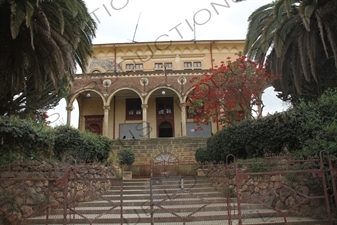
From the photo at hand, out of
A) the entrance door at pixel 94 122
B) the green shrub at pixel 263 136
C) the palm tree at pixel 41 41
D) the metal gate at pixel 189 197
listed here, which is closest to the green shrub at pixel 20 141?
the palm tree at pixel 41 41

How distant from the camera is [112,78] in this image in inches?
1013

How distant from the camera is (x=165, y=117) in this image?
28391 millimetres

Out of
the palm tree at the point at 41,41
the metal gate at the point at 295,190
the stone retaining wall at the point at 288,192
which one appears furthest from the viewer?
the palm tree at the point at 41,41

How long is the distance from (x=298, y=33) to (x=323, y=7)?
4.94ft

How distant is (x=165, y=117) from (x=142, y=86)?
4.52 m

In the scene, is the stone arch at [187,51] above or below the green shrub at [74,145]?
above

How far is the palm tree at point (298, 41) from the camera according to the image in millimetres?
12336

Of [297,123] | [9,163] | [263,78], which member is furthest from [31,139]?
[263,78]

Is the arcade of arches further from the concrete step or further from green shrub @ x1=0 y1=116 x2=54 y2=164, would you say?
the concrete step

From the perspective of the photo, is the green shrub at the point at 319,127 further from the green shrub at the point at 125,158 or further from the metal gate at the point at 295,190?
the green shrub at the point at 125,158

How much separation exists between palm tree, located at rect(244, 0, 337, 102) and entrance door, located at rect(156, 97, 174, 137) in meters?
13.0

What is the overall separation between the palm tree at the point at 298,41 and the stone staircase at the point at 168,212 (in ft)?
22.7

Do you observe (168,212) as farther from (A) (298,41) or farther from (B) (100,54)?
(B) (100,54)

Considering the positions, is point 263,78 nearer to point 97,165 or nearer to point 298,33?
point 298,33
